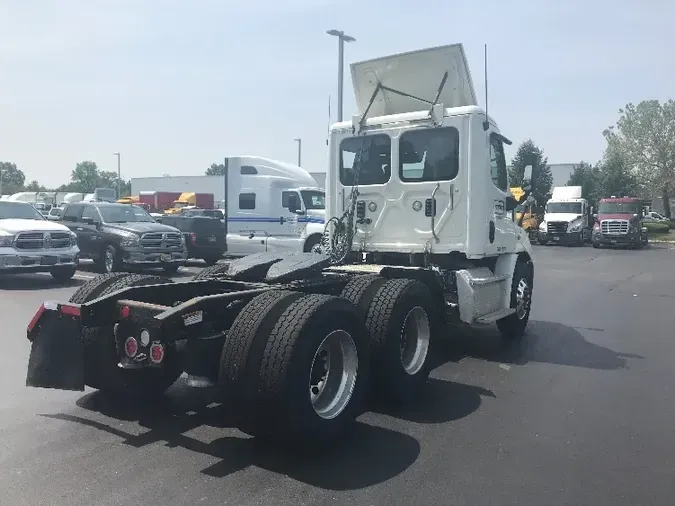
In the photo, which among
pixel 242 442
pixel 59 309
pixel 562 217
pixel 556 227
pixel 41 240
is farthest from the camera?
pixel 562 217

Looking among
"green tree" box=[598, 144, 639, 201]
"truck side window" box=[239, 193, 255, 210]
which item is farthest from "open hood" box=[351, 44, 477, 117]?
"green tree" box=[598, 144, 639, 201]

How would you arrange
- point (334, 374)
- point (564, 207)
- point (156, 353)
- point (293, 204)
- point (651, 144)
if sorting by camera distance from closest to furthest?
point (156, 353) → point (334, 374) → point (293, 204) → point (564, 207) → point (651, 144)

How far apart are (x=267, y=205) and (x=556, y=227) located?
20699 mm

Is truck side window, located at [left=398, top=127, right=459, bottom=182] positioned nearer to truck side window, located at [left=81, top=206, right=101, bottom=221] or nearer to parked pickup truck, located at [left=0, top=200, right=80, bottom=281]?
parked pickup truck, located at [left=0, top=200, right=80, bottom=281]

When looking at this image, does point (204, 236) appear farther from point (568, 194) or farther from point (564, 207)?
point (568, 194)

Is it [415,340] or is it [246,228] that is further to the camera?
[246,228]

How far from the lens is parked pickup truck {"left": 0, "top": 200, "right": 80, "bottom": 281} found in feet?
43.0

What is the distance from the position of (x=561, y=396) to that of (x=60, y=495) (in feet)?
14.2

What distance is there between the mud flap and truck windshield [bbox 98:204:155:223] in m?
12.7

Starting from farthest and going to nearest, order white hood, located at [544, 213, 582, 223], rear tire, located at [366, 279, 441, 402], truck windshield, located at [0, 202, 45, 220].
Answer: white hood, located at [544, 213, 582, 223], truck windshield, located at [0, 202, 45, 220], rear tire, located at [366, 279, 441, 402]

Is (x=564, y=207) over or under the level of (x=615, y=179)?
under

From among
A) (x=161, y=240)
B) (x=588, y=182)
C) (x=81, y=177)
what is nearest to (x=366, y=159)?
(x=161, y=240)

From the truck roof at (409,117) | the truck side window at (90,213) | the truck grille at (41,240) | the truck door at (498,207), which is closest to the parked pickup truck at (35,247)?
the truck grille at (41,240)

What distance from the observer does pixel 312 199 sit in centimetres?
1853
